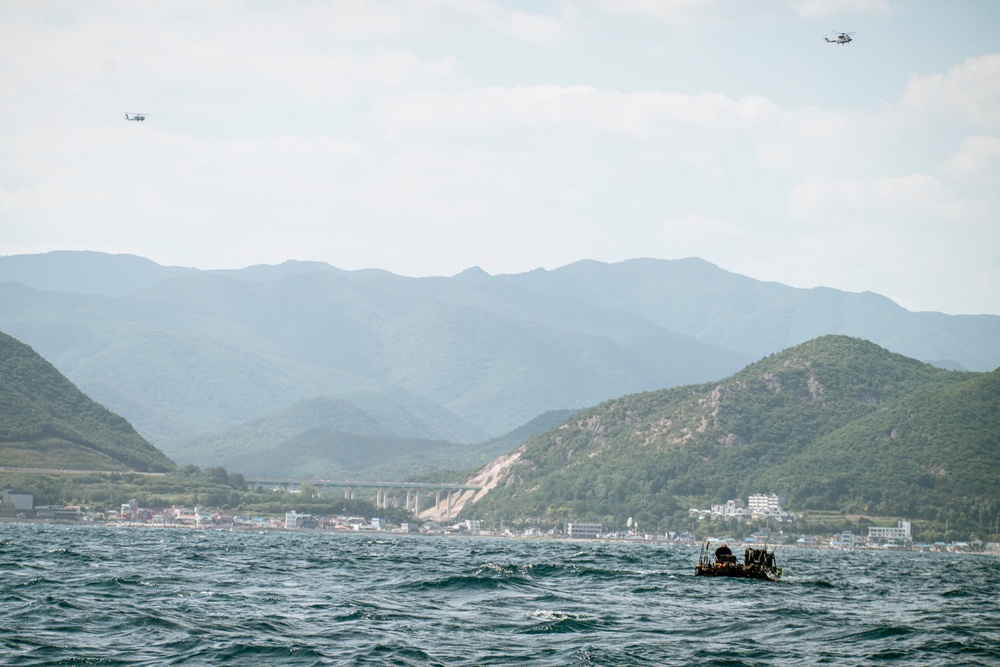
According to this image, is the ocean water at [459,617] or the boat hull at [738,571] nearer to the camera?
the ocean water at [459,617]

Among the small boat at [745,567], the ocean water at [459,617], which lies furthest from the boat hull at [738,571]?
the ocean water at [459,617]

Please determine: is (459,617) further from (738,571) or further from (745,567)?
(738,571)

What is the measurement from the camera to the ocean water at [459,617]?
5838cm

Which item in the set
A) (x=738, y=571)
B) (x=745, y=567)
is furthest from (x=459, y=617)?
(x=738, y=571)

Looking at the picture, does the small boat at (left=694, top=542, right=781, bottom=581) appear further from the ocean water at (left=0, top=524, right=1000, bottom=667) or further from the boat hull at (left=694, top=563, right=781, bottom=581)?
the ocean water at (left=0, top=524, right=1000, bottom=667)

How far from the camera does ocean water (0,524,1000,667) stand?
58.4 metres

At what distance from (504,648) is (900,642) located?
21.6 m

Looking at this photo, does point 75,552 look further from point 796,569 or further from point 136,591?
point 796,569

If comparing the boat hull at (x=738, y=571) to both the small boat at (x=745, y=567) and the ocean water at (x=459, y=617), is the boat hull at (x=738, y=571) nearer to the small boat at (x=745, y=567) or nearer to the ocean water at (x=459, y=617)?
Result: the small boat at (x=745, y=567)

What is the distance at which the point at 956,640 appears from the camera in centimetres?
6775

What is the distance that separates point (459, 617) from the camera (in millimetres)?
72625

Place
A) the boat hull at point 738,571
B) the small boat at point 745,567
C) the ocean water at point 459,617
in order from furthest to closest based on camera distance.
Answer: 1. the small boat at point 745,567
2. the boat hull at point 738,571
3. the ocean water at point 459,617

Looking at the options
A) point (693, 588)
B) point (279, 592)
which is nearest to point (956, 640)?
point (693, 588)

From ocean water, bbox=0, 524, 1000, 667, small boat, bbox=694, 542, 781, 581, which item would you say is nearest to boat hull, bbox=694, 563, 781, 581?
small boat, bbox=694, 542, 781, 581
